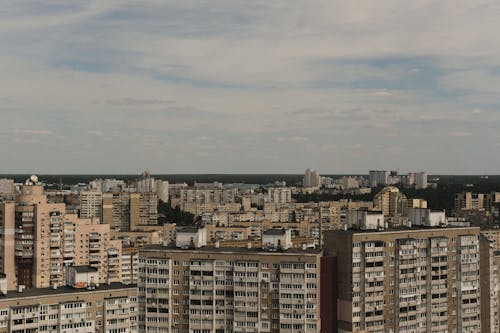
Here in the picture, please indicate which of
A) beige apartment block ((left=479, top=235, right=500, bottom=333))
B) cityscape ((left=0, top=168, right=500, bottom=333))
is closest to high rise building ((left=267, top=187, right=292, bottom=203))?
beige apartment block ((left=479, top=235, right=500, bottom=333))

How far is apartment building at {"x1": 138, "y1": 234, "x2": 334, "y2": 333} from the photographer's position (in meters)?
39.6

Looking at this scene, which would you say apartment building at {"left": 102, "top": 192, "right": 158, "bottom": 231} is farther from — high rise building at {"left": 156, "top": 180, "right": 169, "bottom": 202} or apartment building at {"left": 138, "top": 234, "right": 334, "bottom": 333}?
apartment building at {"left": 138, "top": 234, "right": 334, "bottom": 333}

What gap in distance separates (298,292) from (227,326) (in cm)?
398

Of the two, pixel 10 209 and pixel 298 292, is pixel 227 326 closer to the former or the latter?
pixel 298 292

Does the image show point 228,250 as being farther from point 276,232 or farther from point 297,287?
point 297,287

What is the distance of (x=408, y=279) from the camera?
1665 inches

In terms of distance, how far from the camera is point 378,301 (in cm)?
4106

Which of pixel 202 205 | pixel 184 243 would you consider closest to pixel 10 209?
pixel 184 243

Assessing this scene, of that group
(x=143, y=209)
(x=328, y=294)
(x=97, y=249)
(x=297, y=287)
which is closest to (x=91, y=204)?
(x=143, y=209)

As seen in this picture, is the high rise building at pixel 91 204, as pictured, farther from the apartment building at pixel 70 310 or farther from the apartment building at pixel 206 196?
the apartment building at pixel 70 310

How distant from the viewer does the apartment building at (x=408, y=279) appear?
4056cm

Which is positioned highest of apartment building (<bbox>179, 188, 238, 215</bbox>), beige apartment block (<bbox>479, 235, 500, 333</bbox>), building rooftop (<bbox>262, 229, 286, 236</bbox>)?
building rooftop (<bbox>262, 229, 286, 236</bbox>)

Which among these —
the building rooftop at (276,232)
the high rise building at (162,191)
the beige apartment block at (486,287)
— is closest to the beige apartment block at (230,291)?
the building rooftop at (276,232)

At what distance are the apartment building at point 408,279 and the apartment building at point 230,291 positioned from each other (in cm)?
154
